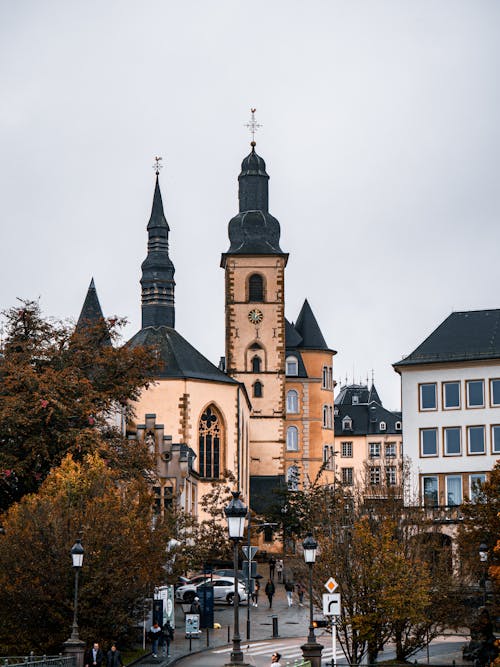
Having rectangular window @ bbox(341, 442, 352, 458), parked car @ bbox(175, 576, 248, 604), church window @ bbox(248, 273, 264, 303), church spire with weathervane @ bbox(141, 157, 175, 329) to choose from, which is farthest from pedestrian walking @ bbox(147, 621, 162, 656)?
rectangular window @ bbox(341, 442, 352, 458)

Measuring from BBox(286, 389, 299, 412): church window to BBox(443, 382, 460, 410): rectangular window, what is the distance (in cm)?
3659

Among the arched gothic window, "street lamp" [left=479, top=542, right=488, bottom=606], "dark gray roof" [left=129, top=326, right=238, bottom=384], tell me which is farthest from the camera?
the arched gothic window

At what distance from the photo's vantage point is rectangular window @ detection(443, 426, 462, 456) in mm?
70938

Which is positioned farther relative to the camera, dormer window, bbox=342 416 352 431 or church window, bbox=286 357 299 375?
dormer window, bbox=342 416 352 431

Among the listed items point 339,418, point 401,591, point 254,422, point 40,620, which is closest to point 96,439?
point 40,620

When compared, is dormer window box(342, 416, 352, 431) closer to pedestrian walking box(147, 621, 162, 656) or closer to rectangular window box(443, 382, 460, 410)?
rectangular window box(443, 382, 460, 410)

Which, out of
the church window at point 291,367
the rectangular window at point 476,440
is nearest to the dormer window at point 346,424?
the church window at point 291,367

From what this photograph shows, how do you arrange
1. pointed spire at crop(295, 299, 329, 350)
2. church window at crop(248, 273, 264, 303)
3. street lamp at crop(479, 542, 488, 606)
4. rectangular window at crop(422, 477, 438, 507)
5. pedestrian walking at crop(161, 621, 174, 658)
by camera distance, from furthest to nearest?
pointed spire at crop(295, 299, 329, 350) → church window at crop(248, 273, 264, 303) → rectangular window at crop(422, 477, 438, 507) → pedestrian walking at crop(161, 621, 174, 658) → street lamp at crop(479, 542, 488, 606)

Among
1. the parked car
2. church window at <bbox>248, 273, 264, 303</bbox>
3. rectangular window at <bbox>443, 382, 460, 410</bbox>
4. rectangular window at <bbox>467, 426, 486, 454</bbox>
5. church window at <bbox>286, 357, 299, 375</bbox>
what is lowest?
the parked car

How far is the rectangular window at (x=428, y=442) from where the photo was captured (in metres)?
71.6

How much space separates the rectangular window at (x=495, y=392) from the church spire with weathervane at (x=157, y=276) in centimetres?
3180

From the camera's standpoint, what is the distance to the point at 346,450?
155 meters

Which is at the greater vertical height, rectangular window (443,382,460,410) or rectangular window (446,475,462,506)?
rectangular window (443,382,460,410)

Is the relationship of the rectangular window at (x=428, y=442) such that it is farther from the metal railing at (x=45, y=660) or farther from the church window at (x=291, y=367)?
the metal railing at (x=45, y=660)
